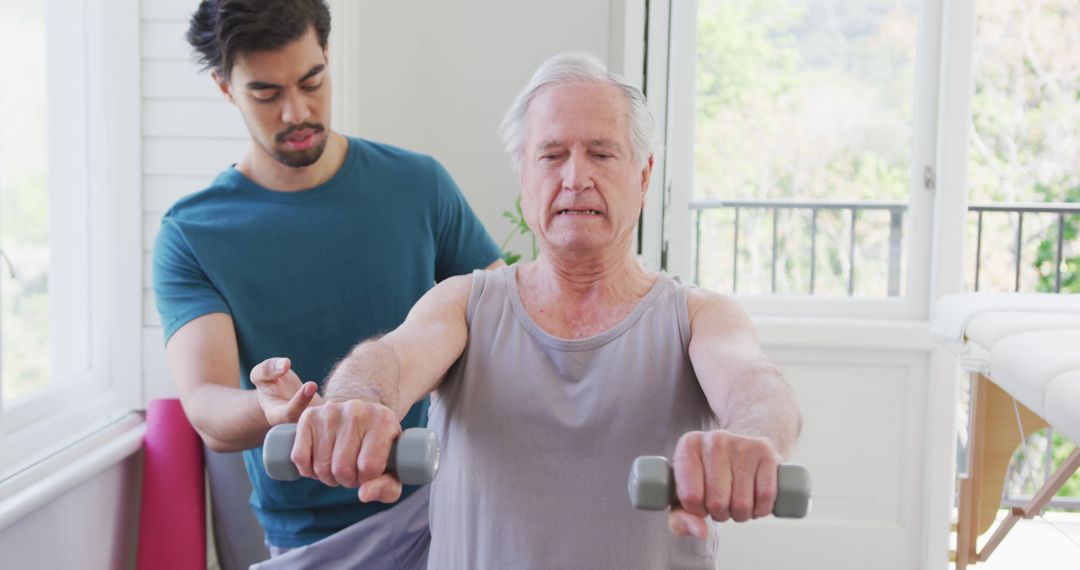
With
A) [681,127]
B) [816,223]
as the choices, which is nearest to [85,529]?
[681,127]

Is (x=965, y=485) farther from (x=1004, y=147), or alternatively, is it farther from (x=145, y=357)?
(x=1004, y=147)

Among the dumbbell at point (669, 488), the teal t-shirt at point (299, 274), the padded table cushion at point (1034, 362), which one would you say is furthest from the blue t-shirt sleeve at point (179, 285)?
the padded table cushion at point (1034, 362)

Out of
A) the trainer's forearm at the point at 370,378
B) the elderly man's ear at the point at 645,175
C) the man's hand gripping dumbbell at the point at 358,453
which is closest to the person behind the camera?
the man's hand gripping dumbbell at the point at 358,453

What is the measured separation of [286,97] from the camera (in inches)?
76.1

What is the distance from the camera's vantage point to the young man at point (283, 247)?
1.91 m

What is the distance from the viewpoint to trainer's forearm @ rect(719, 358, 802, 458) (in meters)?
1.15

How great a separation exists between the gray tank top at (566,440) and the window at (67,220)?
116 cm

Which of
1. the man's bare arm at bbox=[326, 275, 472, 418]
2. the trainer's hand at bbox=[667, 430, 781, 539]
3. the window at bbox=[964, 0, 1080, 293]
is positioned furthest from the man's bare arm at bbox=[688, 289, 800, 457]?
the window at bbox=[964, 0, 1080, 293]

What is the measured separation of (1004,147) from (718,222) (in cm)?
262

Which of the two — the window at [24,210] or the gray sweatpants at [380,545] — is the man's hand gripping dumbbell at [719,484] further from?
the window at [24,210]

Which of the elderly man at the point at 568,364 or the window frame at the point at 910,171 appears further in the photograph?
the window frame at the point at 910,171

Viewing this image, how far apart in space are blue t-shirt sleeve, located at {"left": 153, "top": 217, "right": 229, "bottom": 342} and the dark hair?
0.32 meters

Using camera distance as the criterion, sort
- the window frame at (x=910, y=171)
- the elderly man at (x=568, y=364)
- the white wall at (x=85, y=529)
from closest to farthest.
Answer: the elderly man at (x=568, y=364) < the white wall at (x=85, y=529) < the window frame at (x=910, y=171)

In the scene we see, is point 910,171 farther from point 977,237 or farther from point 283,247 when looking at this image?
point 283,247
